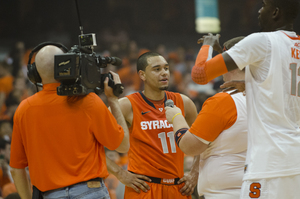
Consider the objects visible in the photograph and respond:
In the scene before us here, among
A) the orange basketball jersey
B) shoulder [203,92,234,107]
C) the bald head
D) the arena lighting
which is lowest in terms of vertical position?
the orange basketball jersey

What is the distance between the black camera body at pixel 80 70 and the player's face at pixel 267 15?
49.3 inches

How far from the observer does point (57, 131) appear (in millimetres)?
2578

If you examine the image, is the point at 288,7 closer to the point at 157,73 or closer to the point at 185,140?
the point at 185,140

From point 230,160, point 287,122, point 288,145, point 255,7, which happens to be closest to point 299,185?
point 288,145

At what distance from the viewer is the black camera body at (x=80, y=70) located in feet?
7.79

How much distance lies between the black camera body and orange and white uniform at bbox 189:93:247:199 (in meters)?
0.80

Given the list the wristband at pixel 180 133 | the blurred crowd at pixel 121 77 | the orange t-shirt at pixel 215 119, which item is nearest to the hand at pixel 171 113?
the wristband at pixel 180 133

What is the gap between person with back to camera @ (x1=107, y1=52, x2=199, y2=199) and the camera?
3.64m

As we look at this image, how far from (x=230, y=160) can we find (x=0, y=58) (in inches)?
337

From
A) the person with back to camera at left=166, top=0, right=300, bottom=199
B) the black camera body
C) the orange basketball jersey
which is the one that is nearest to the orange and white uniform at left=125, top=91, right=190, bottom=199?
the orange basketball jersey

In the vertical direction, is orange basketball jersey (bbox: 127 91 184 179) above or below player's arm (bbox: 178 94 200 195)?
above

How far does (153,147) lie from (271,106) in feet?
5.73

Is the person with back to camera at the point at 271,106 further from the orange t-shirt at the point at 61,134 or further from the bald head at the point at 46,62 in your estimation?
the bald head at the point at 46,62

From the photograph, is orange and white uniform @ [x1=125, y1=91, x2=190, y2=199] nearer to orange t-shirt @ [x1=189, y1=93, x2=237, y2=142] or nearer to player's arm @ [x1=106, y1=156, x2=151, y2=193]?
player's arm @ [x1=106, y1=156, x2=151, y2=193]
